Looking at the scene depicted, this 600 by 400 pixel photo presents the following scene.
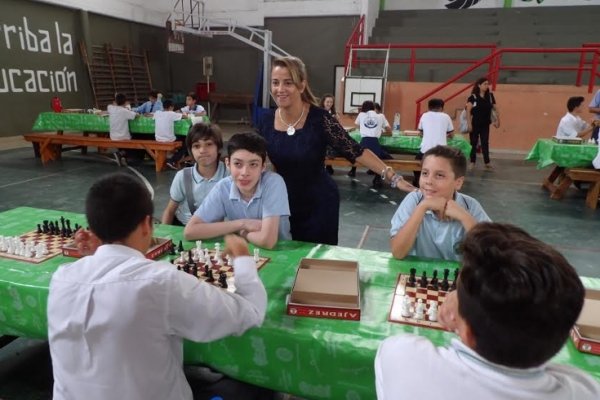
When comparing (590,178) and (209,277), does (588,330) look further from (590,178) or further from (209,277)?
(590,178)

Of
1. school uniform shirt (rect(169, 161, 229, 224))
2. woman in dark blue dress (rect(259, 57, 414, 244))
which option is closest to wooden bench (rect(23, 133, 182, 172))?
school uniform shirt (rect(169, 161, 229, 224))

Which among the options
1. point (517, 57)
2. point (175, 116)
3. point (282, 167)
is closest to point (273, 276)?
point (282, 167)

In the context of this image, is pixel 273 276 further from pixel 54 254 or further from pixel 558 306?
pixel 558 306

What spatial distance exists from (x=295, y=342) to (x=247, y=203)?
105 centimetres

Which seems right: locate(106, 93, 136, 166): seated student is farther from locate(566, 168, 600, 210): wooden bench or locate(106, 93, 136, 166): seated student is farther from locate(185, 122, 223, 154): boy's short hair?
locate(566, 168, 600, 210): wooden bench

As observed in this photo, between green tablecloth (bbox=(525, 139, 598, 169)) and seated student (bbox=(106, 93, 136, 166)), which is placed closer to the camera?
green tablecloth (bbox=(525, 139, 598, 169))

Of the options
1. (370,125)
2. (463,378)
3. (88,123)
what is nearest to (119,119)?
(88,123)

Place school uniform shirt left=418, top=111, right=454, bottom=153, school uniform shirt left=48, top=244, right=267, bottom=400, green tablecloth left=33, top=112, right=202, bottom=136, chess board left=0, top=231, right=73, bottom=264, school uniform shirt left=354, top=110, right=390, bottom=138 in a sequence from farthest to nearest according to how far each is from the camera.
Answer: green tablecloth left=33, top=112, right=202, bottom=136 → school uniform shirt left=354, top=110, right=390, bottom=138 → school uniform shirt left=418, top=111, right=454, bottom=153 → chess board left=0, top=231, right=73, bottom=264 → school uniform shirt left=48, top=244, right=267, bottom=400

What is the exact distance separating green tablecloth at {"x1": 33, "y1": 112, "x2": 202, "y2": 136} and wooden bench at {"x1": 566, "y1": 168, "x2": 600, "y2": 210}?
20.4 feet

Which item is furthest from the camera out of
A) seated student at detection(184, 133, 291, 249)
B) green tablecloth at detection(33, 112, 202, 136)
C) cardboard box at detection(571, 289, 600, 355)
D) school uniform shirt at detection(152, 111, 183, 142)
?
green tablecloth at detection(33, 112, 202, 136)

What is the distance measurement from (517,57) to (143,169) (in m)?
Result: 9.55

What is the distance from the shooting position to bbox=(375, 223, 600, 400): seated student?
78cm

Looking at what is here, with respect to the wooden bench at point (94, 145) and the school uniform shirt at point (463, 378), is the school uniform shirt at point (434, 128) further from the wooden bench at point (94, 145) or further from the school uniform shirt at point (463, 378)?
the school uniform shirt at point (463, 378)

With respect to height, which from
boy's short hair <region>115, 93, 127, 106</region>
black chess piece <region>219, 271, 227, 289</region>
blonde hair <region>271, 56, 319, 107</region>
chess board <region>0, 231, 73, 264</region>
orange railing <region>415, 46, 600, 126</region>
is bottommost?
chess board <region>0, 231, 73, 264</region>
